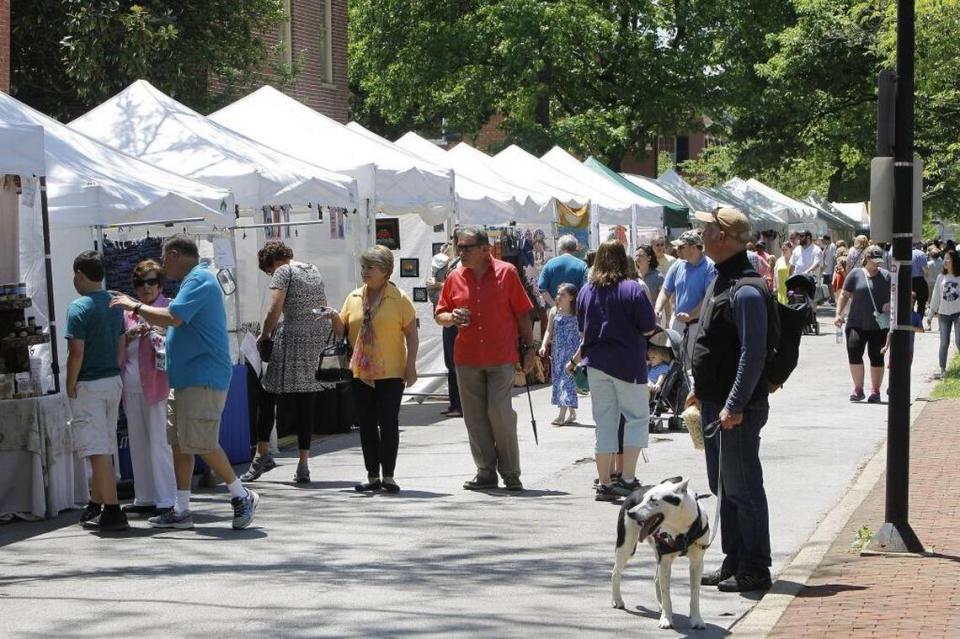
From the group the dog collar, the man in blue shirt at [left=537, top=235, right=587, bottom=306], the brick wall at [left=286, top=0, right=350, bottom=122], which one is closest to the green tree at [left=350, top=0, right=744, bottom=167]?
the brick wall at [left=286, top=0, right=350, bottom=122]

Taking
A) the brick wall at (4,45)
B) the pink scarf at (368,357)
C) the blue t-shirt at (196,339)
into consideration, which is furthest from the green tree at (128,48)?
the blue t-shirt at (196,339)

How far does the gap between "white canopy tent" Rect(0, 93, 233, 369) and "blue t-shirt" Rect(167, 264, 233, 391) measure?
A: 1606 mm

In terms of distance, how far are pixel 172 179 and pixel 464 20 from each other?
30.7 metres

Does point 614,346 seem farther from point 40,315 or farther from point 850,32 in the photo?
point 850,32

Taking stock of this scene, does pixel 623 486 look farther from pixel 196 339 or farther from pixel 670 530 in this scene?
pixel 670 530

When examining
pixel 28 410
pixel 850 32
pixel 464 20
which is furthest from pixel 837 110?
pixel 28 410

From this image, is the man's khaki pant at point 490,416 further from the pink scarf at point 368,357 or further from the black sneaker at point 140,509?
the black sneaker at point 140,509

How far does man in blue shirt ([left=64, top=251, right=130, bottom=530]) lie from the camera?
946 centimetres

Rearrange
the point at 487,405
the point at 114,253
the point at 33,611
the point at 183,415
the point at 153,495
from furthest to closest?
the point at 114,253
the point at 487,405
the point at 153,495
the point at 183,415
the point at 33,611

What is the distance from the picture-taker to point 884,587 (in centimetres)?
749

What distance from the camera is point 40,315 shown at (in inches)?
421

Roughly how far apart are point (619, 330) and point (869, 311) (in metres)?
7.27

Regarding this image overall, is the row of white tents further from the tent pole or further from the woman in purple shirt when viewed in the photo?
the woman in purple shirt

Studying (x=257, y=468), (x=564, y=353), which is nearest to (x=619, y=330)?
(x=257, y=468)
